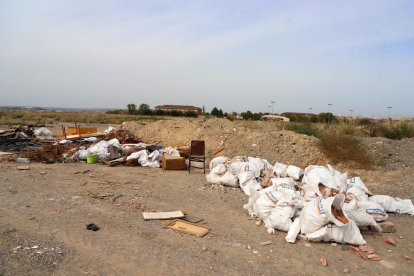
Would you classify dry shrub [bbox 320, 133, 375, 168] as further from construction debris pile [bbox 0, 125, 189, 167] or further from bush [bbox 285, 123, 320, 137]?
construction debris pile [bbox 0, 125, 189, 167]

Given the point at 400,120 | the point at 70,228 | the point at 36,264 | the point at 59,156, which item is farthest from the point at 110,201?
the point at 400,120

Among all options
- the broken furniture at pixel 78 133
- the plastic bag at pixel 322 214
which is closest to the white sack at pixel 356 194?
the plastic bag at pixel 322 214

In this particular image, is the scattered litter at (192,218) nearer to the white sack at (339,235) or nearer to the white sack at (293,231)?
the white sack at (293,231)

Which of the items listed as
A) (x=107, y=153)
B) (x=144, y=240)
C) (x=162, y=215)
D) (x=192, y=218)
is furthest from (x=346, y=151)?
(x=144, y=240)

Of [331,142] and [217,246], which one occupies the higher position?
[331,142]

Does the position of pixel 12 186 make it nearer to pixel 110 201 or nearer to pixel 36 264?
pixel 110 201

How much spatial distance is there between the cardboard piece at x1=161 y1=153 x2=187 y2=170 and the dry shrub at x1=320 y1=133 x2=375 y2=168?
13.3ft

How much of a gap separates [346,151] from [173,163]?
15.9 feet

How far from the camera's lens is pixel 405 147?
1060 cm

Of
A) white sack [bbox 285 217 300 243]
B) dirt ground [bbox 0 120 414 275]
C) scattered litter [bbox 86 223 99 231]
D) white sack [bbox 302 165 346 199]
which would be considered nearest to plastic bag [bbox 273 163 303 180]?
dirt ground [bbox 0 120 414 275]

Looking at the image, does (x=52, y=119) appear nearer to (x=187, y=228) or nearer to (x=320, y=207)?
(x=187, y=228)

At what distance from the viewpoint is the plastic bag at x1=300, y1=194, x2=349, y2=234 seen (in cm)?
386

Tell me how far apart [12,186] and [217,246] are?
453 cm

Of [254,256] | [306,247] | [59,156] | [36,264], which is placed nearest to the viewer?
[36,264]
